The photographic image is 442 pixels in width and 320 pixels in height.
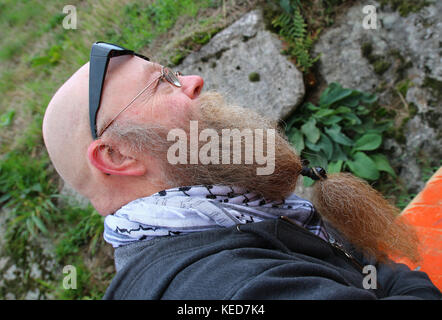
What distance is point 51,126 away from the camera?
1.54m

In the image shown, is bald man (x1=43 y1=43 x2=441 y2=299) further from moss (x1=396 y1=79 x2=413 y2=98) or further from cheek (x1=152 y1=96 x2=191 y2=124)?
moss (x1=396 y1=79 x2=413 y2=98)

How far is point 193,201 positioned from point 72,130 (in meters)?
0.70

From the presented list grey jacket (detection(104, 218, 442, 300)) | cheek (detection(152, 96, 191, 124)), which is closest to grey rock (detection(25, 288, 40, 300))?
grey jacket (detection(104, 218, 442, 300))

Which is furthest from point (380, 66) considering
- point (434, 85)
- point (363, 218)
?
point (363, 218)

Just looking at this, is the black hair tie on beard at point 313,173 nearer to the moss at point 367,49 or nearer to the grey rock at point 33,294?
the moss at point 367,49

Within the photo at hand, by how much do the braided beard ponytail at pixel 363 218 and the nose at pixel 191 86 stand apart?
807 mm

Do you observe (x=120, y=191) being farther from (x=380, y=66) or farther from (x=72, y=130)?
(x=380, y=66)

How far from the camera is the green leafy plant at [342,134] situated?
111 inches

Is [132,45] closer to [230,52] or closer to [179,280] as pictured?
[230,52]

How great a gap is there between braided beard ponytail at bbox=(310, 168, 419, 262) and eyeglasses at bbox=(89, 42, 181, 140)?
99 centimetres

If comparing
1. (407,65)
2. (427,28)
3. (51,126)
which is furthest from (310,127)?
(51,126)

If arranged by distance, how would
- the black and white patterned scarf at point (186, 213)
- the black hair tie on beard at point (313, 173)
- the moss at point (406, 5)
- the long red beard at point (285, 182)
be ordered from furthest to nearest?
the moss at point (406, 5), the black hair tie on beard at point (313, 173), the long red beard at point (285, 182), the black and white patterned scarf at point (186, 213)

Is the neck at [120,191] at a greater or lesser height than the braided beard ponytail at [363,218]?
greater

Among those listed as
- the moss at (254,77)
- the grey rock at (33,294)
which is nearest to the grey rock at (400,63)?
the moss at (254,77)
